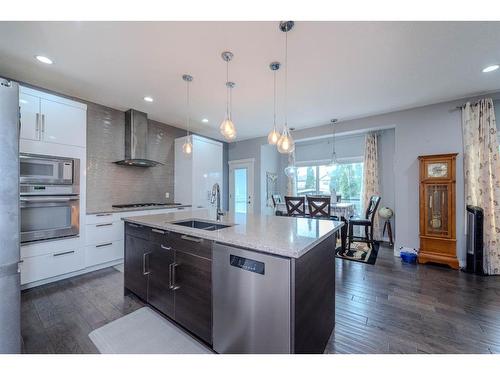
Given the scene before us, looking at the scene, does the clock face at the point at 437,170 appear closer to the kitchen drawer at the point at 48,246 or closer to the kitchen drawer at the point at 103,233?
the kitchen drawer at the point at 103,233

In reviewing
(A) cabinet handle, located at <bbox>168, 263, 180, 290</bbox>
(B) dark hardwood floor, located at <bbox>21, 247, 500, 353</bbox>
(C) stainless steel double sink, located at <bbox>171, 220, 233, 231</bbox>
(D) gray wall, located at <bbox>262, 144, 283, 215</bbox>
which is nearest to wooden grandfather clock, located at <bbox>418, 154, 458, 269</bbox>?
(B) dark hardwood floor, located at <bbox>21, 247, 500, 353</bbox>

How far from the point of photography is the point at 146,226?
6.65 feet

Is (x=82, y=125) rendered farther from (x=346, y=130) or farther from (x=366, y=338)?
(x=346, y=130)

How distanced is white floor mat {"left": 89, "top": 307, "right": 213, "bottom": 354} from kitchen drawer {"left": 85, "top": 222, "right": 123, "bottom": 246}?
1.52 m

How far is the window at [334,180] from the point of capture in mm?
5316

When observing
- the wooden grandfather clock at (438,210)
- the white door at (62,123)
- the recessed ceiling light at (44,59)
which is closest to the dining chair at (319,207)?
the wooden grandfather clock at (438,210)

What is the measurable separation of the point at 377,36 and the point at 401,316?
2610 mm

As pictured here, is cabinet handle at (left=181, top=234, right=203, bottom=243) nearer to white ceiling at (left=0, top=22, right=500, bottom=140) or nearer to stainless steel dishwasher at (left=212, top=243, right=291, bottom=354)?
stainless steel dishwasher at (left=212, top=243, right=291, bottom=354)

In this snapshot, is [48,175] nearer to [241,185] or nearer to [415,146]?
[241,185]

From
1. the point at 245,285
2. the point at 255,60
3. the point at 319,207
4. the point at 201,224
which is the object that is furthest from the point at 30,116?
the point at 319,207

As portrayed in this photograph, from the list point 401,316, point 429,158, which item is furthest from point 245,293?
point 429,158

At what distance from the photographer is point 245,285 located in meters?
1.28
